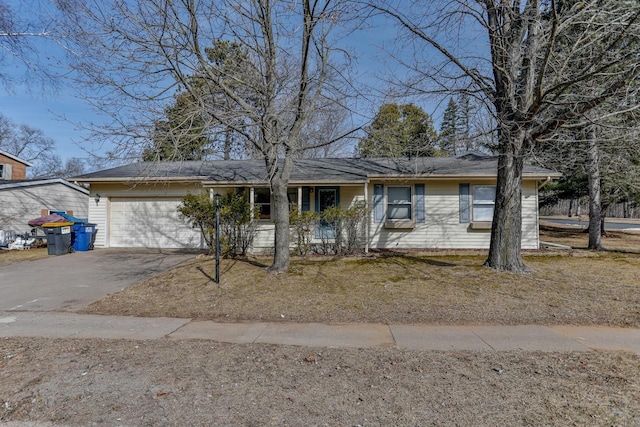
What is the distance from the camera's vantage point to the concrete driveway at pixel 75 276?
6203mm

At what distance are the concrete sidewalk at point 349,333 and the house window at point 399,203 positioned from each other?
24.4 feet

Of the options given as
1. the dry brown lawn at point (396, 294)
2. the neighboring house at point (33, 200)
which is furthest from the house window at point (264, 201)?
the neighboring house at point (33, 200)

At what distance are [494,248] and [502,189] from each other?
1.36m

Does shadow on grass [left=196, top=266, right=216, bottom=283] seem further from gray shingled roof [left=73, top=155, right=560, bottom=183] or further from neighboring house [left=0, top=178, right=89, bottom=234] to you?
neighboring house [left=0, top=178, right=89, bottom=234]

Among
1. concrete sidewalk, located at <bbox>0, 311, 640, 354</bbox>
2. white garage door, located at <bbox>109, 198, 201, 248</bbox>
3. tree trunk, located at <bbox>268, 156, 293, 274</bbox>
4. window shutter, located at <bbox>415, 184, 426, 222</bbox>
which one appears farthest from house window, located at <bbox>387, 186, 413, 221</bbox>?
concrete sidewalk, located at <bbox>0, 311, 640, 354</bbox>

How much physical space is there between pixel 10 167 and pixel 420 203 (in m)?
25.6

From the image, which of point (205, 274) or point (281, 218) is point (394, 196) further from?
point (205, 274)

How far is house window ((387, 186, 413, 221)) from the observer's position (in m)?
12.0

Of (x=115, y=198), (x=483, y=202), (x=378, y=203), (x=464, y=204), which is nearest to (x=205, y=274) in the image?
(x=378, y=203)

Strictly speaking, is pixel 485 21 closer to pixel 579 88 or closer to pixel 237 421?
pixel 579 88

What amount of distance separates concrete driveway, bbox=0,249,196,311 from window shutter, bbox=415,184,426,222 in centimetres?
765

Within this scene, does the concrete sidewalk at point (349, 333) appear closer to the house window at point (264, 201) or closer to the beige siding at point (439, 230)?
the house window at point (264, 201)

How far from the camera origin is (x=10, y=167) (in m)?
22.1

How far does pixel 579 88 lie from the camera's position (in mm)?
7535
